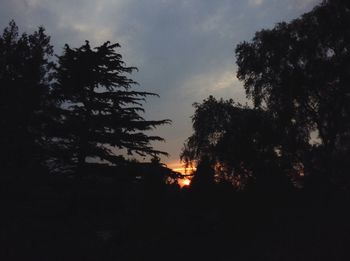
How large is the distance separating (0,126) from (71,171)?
5.06 m

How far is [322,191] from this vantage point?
2319 cm

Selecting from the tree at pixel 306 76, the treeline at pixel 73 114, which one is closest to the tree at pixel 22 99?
the treeline at pixel 73 114

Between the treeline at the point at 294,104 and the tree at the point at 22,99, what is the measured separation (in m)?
10.4

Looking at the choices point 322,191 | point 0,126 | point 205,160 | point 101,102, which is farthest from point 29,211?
point 322,191

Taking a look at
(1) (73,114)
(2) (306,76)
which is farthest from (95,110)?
(2) (306,76)

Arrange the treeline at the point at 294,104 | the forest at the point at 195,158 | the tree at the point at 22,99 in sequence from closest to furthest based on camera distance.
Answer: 1. the forest at the point at 195,158
2. the tree at the point at 22,99
3. the treeline at the point at 294,104

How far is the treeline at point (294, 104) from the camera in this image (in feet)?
96.7

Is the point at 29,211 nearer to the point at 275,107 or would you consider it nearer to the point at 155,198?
the point at 155,198

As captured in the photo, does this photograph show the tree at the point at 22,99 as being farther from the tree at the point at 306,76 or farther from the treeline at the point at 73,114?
the tree at the point at 306,76

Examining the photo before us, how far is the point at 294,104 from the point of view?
32656 millimetres

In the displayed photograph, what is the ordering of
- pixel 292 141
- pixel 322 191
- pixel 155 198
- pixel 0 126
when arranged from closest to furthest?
1. pixel 155 198
2. pixel 322 191
3. pixel 0 126
4. pixel 292 141

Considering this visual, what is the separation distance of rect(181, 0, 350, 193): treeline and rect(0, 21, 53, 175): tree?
10.4 meters

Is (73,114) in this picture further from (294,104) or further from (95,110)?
(294,104)

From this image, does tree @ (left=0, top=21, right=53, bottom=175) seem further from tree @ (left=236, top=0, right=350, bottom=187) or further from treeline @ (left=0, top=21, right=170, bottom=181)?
tree @ (left=236, top=0, right=350, bottom=187)
